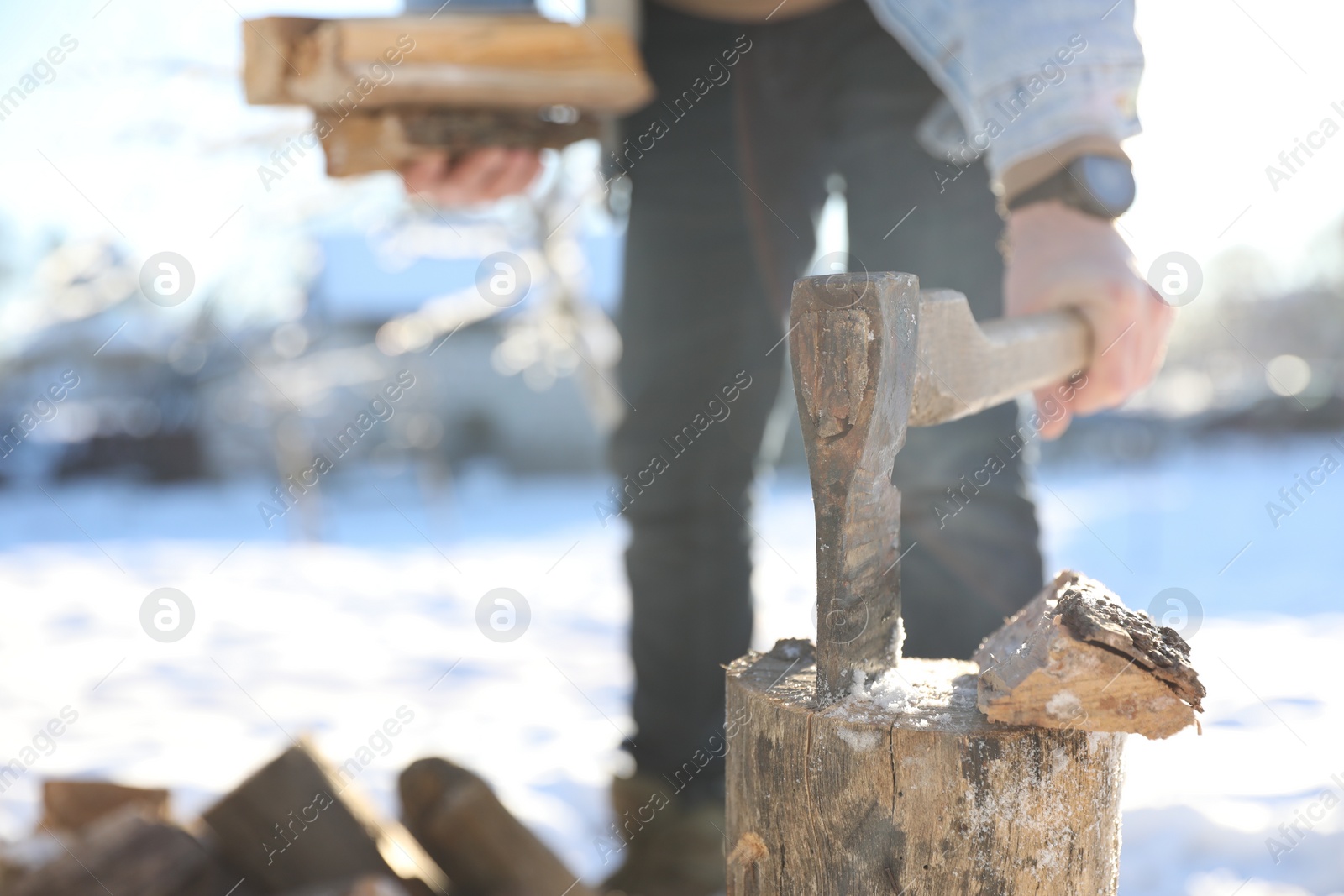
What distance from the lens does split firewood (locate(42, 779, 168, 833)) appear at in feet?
6.92

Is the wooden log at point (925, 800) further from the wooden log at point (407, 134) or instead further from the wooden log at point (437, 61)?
the wooden log at point (407, 134)

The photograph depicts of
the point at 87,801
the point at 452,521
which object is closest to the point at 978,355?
the point at 87,801

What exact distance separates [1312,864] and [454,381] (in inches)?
587

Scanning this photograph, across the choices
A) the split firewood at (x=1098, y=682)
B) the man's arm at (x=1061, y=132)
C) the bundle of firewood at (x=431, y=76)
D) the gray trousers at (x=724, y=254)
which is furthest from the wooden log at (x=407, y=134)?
the split firewood at (x=1098, y=682)

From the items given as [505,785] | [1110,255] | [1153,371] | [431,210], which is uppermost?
[431,210]

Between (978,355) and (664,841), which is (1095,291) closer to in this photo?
(978,355)

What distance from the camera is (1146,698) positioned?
3.09 feet

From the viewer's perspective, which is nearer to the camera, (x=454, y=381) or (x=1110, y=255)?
(x=1110, y=255)

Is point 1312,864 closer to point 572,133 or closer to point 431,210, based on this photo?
point 572,133

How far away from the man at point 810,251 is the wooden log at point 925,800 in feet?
2.51

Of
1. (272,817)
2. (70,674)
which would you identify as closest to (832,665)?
(272,817)

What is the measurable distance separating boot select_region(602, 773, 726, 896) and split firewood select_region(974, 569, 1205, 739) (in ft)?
4.43

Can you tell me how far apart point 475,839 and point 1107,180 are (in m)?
1.65

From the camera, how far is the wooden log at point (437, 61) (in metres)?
2.05
